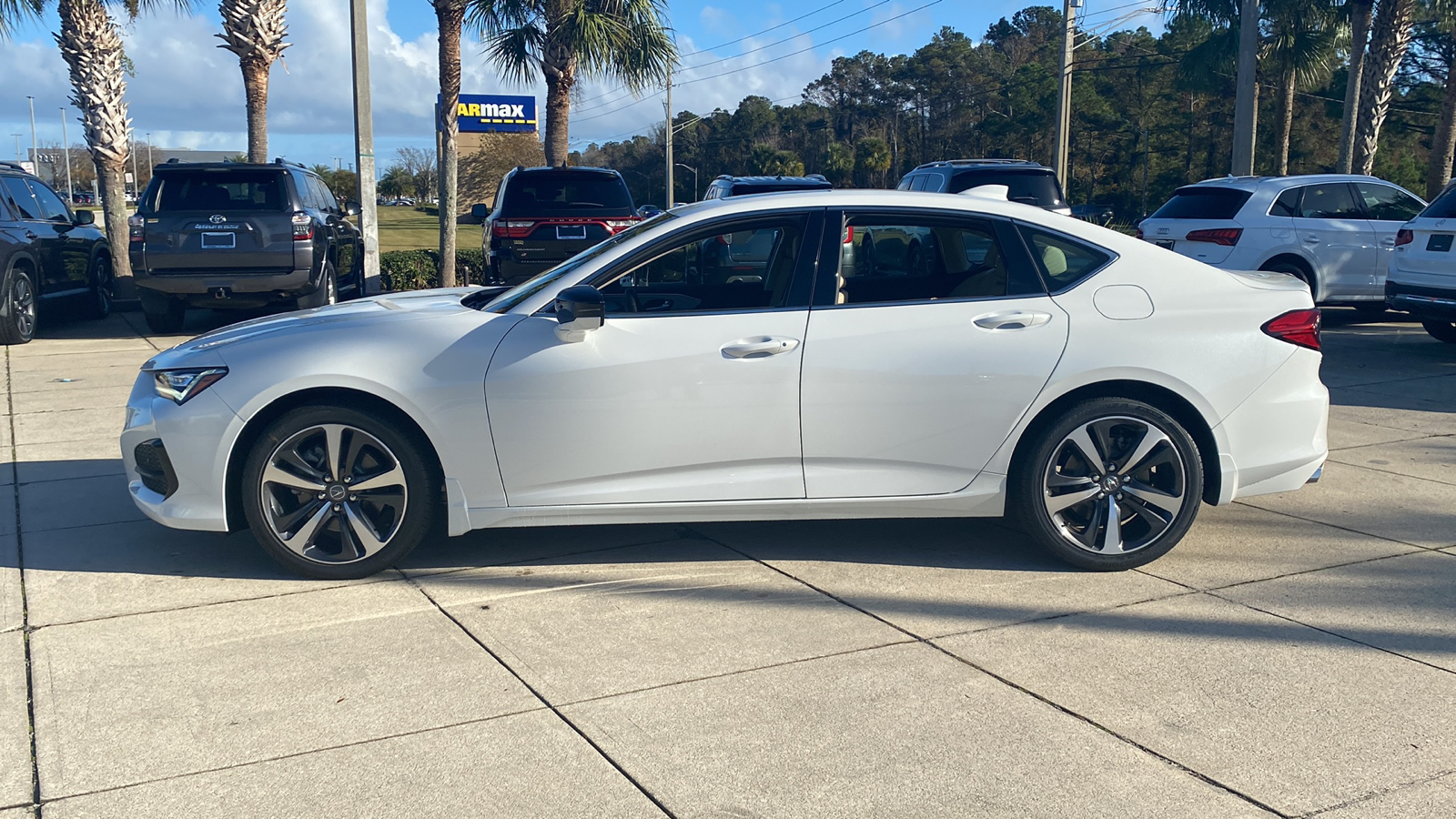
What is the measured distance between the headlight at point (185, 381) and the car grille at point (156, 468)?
20 cm

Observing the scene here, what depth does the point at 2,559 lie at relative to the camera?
17.5ft

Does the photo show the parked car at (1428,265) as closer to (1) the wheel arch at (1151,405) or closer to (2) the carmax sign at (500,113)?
(1) the wheel arch at (1151,405)

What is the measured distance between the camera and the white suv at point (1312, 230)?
13.0 m

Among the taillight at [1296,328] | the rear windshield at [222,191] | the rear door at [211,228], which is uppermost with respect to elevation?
the rear windshield at [222,191]

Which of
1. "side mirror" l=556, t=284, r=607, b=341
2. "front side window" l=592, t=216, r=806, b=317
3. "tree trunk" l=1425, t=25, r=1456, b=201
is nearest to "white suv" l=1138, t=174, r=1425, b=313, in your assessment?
"tree trunk" l=1425, t=25, r=1456, b=201

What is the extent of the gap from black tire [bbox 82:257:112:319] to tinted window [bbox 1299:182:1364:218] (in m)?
14.0

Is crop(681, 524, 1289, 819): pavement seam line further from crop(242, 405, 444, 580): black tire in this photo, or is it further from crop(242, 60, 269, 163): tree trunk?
crop(242, 60, 269, 163): tree trunk

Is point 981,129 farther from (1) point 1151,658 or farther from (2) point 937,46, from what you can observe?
(1) point 1151,658

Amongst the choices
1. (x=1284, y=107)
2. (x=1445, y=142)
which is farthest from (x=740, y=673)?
(x=1284, y=107)

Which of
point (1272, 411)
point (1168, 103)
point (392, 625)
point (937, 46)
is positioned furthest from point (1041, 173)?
point (937, 46)

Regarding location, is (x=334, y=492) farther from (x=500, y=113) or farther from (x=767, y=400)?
(x=500, y=113)

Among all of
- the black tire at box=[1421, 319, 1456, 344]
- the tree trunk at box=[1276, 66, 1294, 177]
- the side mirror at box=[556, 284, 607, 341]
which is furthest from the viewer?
the tree trunk at box=[1276, 66, 1294, 177]

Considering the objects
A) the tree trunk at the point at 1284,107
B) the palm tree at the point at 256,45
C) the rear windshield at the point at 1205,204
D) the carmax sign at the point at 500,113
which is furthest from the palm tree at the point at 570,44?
the carmax sign at the point at 500,113

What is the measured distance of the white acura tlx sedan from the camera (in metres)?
4.86
